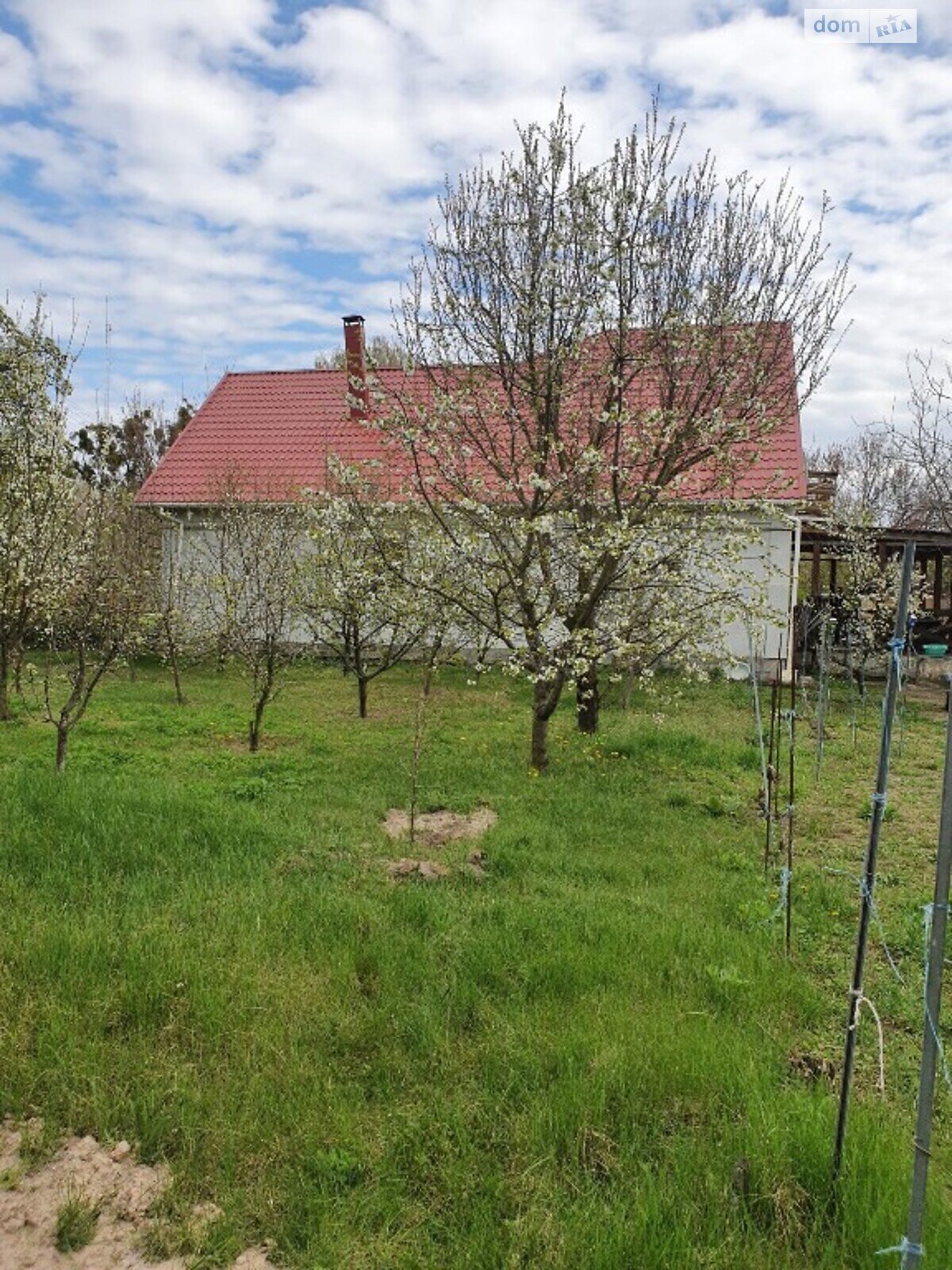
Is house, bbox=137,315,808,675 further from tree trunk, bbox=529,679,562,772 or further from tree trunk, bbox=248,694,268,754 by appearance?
tree trunk, bbox=529,679,562,772

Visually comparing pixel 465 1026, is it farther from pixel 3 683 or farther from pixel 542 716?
pixel 3 683

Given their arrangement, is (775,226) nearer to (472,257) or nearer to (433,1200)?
(472,257)

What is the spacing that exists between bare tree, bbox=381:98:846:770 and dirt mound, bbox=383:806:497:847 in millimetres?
1472

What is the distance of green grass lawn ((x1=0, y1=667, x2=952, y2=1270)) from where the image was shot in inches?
95.7

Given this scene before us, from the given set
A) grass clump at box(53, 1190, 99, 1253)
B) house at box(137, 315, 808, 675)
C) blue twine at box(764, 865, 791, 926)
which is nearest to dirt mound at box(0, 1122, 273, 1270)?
grass clump at box(53, 1190, 99, 1253)

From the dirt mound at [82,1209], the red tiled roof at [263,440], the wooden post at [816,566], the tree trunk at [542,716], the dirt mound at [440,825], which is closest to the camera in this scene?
the dirt mound at [82,1209]

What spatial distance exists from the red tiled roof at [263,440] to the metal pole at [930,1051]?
13275 mm

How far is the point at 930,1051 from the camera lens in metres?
2.09

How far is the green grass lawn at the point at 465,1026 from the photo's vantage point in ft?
7.97

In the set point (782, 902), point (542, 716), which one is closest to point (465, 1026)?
point (782, 902)

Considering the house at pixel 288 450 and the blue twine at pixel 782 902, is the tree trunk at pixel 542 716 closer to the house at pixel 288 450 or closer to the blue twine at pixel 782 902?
the blue twine at pixel 782 902

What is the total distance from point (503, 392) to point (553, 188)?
6.21ft

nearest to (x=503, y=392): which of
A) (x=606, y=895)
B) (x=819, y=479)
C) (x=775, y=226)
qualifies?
(x=775, y=226)

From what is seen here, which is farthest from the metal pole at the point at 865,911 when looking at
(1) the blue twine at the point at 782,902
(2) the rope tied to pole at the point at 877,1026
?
(1) the blue twine at the point at 782,902
